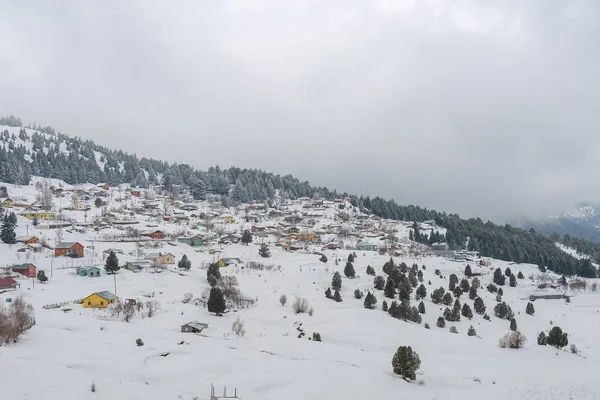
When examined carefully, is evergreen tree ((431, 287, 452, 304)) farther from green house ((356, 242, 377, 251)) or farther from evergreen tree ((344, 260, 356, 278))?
green house ((356, 242, 377, 251))

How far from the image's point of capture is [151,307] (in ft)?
118

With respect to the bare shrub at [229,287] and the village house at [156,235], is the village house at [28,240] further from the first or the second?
the bare shrub at [229,287]

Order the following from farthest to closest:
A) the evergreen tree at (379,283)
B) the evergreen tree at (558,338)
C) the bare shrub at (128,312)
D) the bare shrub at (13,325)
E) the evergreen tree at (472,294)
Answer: the evergreen tree at (472,294)
the evergreen tree at (379,283)
the evergreen tree at (558,338)
the bare shrub at (128,312)
the bare shrub at (13,325)

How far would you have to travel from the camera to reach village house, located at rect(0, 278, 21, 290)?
39000mm

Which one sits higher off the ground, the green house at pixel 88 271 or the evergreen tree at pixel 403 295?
the evergreen tree at pixel 403 295

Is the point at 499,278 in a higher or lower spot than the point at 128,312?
higher

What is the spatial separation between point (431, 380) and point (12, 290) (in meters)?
40.7

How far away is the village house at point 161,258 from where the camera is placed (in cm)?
5948

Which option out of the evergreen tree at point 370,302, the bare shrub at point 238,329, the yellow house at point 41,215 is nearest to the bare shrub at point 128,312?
the bare shrub at point 238,329

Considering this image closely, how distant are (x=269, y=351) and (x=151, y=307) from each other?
50.8 feet

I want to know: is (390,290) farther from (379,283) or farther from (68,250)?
(68,250)

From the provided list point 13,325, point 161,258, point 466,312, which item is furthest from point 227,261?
point 13,325

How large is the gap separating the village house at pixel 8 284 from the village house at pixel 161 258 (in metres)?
20.5

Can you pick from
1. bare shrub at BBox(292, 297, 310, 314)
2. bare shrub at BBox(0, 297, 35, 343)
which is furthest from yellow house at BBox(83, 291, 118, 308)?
bare shrub at BBox(292, 297, 310, 314)
